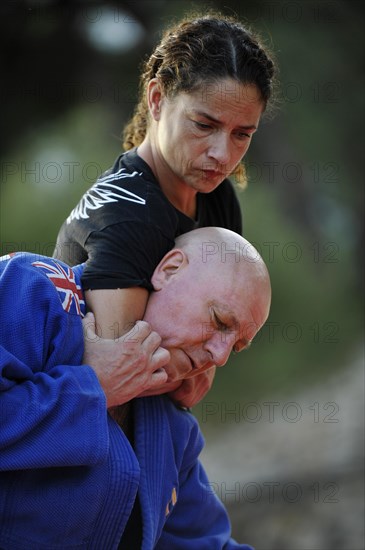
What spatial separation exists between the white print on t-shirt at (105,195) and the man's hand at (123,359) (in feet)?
1.03

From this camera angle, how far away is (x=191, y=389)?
7.04 ft

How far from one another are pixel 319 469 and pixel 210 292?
3387 mm

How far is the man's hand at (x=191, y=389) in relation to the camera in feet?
7.00

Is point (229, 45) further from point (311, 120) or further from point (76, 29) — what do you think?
point (311, 120)

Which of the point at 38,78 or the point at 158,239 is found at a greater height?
the point at 38,78

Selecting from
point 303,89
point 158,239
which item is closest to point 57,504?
point 158,239

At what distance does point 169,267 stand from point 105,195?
26 centimetres

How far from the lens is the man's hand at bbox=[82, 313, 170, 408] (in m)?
1.80

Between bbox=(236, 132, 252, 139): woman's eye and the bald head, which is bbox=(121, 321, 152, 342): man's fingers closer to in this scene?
the bald head

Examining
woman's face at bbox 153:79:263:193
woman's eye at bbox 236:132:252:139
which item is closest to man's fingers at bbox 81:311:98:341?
woman's face at bbox 153:79:263:193

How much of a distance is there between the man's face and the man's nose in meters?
0.32

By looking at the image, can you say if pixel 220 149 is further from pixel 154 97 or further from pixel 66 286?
pixel 66 286

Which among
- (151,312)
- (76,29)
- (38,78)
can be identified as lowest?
(151,312)

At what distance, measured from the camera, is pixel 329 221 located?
205 inches
